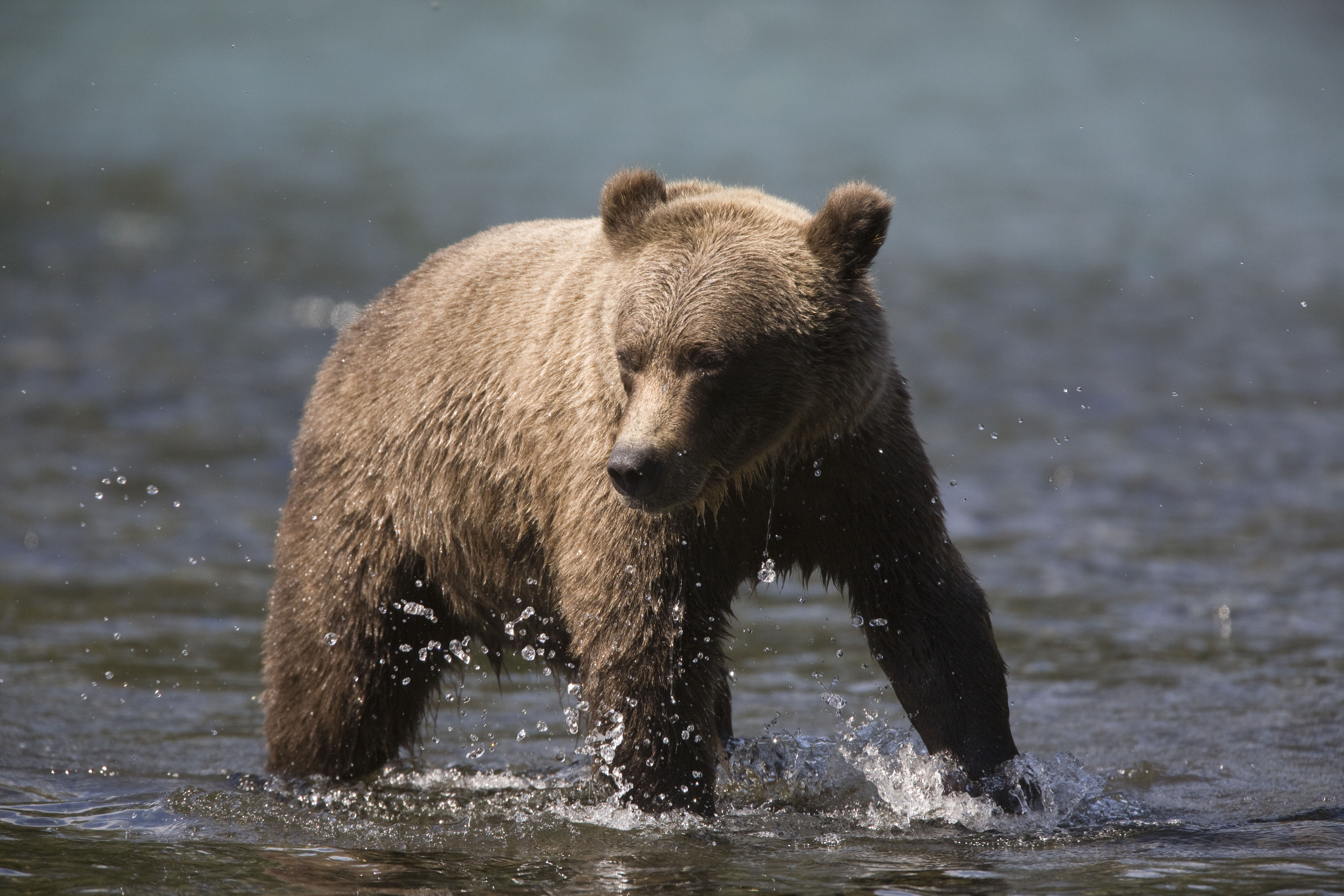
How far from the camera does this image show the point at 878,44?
97.0ft

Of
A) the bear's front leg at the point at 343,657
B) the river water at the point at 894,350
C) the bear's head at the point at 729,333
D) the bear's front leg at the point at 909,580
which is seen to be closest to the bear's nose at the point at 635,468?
the bear's head at the point at 729,333

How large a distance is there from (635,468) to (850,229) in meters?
1.01

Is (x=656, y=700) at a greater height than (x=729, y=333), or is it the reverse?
(x=729, y=333)

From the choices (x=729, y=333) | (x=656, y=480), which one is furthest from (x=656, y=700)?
(x=729, y=333)

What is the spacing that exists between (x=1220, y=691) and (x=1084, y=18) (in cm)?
2675

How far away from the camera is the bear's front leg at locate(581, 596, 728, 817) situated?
15.1 feet

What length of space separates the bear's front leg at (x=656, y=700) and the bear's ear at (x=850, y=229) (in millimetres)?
1112

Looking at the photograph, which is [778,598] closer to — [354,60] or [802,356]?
[802,356]

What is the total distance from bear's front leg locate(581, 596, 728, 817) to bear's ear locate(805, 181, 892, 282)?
1.11 metres

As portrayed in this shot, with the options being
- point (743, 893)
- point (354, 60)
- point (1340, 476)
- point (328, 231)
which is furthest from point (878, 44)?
point (743, 893)

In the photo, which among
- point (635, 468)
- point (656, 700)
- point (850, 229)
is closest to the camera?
point (635, 468)

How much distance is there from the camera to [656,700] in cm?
464

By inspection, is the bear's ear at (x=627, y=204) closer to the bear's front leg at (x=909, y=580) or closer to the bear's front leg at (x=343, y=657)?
the bear's front leg at (x=909, y=580)

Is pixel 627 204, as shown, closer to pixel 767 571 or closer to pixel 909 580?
pixel 767 571
